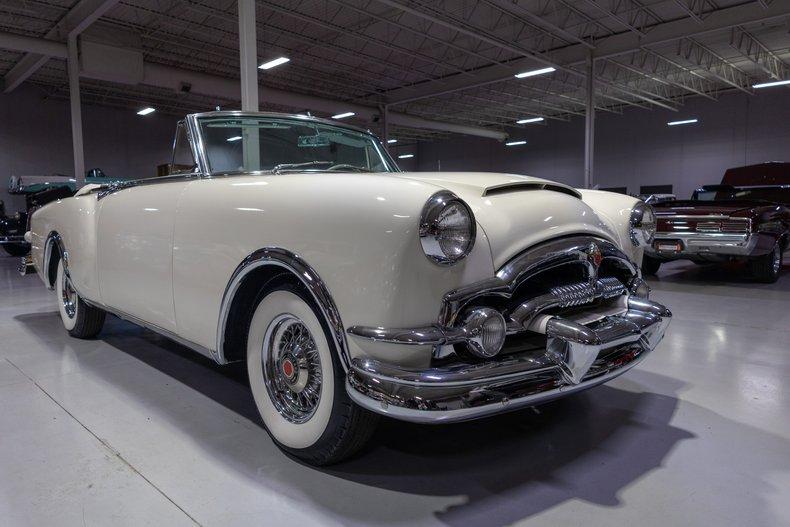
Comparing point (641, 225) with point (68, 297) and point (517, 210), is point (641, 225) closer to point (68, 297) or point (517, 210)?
point (517, 210)

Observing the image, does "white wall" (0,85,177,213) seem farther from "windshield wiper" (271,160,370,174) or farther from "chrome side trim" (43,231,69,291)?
"windshield wiper" (271,160,370,174)

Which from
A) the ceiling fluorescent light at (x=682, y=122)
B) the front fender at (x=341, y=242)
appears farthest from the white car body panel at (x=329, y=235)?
the ceiling fluorescent light at (x=682, y=122)

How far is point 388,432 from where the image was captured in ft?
8.01

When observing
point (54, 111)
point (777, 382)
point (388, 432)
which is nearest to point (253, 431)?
point (388, 432)

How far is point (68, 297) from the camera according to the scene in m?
4.31

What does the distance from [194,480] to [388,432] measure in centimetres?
84

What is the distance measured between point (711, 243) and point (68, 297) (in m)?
6.74

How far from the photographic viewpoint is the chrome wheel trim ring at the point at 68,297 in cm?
419

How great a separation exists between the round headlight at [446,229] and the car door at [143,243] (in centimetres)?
147

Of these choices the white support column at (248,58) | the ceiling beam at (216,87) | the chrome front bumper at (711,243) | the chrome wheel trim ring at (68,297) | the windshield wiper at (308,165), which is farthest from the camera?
the ceiling beam at (216,87)

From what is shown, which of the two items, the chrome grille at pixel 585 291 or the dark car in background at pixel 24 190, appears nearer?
the chrome grille at pixel 585 291

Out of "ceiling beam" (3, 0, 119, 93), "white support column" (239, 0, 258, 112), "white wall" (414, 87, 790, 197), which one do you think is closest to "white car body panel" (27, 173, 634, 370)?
"white support column" (239, 0, 258, 112)

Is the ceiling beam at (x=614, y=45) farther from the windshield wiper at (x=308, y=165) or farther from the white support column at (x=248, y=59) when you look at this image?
the windshield wiper at (x=308, y=165)

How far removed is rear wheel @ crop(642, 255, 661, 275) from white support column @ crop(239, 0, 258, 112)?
5985 mm
